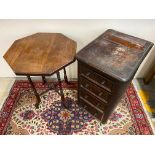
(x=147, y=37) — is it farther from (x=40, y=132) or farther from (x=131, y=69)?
(x=40, y=132)

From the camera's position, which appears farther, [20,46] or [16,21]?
[16,21]

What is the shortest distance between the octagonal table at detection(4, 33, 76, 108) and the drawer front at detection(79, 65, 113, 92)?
0.45 ft

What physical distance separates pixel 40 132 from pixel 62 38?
1.07 meters

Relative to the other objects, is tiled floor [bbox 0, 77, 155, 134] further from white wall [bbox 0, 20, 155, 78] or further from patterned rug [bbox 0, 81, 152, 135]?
white wall [bbox 0, 20, 155, 78]

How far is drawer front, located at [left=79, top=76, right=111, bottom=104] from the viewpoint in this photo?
1.18m

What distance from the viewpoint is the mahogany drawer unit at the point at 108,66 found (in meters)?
1.00

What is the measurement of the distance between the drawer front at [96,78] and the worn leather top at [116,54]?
0.29 feet

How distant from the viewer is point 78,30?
1529mm

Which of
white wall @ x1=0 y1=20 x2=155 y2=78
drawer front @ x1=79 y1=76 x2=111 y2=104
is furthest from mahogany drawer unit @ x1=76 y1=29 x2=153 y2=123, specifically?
white wall @ x1=0 y1=20 x2=155 y2=78

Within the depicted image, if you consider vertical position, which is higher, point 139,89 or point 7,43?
point 7,43

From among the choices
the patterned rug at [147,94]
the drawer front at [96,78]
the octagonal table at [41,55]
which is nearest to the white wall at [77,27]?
the octagonal table at [41,55]

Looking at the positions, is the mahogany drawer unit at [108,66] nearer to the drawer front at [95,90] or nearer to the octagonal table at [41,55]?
the drawer front at [95,90]

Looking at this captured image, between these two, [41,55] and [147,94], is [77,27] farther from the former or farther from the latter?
[147,94]
